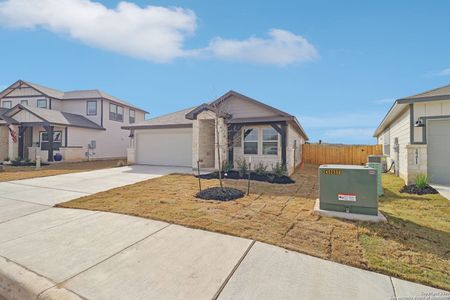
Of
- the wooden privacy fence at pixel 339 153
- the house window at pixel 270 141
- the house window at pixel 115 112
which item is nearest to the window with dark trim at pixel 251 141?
the house window at pixel 270 141

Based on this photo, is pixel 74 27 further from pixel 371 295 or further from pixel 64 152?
pixel 371 295

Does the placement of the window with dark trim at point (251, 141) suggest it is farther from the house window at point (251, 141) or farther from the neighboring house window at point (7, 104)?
the neighboring house window at point (7, 104)

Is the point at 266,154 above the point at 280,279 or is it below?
above

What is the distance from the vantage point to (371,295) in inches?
98.7

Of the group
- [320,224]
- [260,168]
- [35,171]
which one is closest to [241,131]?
[260,168]

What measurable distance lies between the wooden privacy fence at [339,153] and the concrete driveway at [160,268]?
19397mm

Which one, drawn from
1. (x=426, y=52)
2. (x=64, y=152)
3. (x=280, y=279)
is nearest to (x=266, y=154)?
(x=426, y=52)

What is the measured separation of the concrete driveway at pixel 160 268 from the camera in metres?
2.56

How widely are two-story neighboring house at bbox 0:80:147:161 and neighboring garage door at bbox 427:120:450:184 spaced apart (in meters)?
23.4

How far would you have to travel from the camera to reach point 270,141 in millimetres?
12234

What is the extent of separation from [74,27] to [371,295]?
46.5 feet

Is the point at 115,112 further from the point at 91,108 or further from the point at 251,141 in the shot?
the point at 251,141

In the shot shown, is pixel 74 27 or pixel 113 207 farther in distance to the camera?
pixel 74 27

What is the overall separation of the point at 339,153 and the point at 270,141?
11.5 metres
